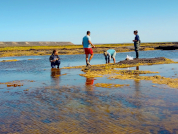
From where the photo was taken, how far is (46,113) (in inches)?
156

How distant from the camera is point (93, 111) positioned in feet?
13.1

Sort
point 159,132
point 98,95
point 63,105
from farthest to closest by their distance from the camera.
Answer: point 98,95 < point 63,105 < point 159,132

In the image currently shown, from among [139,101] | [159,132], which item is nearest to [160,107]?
[139,101]

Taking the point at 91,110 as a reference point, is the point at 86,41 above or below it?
above

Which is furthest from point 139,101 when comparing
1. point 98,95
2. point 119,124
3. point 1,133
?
point 1,133

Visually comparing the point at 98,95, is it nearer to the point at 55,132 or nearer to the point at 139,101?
the point at 139,101

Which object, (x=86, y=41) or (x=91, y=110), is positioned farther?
(x=86, y=41)

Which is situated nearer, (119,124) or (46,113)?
(119,124)

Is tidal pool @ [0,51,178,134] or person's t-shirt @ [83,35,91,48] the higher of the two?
person's t-shirt @ [83,35,91,48]

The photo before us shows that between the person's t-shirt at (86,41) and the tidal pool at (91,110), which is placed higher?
the person's t-shirt at (86,41)

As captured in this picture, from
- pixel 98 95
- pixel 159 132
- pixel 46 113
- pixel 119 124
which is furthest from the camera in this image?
pixel 98 95

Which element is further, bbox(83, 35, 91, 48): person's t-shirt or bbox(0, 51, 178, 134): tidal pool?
bbox(83, 35, 91, 48): person's t-shirt

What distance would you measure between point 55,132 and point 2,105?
2.03m

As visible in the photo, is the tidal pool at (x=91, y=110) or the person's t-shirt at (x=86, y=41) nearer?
the tidal pool at (x=91, y=110)
